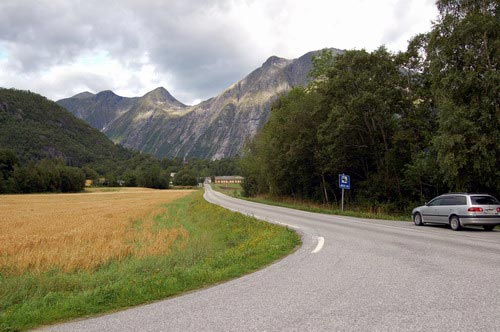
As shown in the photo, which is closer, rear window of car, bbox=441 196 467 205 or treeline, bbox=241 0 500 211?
rear window of car, bbox=441 196 467 205

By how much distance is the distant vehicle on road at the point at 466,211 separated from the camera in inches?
604

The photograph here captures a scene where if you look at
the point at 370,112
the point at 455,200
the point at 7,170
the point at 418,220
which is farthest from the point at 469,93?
the point at 7,170

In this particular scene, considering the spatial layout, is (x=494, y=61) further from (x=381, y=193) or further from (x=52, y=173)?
(x=52, y=173)

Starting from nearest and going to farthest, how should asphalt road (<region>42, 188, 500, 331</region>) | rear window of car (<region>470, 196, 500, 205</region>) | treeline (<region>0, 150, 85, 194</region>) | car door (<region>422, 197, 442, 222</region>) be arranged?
asphalt road (<region>42, 188, 500, 331</region>) → rear window of car (<region>470, 196, 500, 205</region>) → car door (<region>422, 197, 442, 222</region>) → treeline (<region>0, 150, 85, 194</region>)

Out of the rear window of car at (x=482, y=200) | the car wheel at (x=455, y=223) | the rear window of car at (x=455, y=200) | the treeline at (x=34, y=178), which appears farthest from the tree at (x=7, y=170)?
the rear window of car at (x=482, y=200)

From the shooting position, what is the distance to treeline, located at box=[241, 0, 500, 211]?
1978cm

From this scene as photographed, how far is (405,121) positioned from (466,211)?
15386mm

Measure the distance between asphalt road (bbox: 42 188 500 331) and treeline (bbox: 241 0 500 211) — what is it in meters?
13.2

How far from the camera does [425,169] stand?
953 inches

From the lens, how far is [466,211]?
15562 mm

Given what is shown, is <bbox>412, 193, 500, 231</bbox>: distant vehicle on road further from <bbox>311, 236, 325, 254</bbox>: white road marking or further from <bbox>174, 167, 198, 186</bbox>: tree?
<bbox>174, 167, 198, 186</bbox>: tree

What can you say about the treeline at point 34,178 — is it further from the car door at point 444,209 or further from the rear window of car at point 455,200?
the rear window of car at point 455,200

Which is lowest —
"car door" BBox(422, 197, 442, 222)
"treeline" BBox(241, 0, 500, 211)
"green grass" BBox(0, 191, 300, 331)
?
"green grass" BBox(0, 191, 300, 331)

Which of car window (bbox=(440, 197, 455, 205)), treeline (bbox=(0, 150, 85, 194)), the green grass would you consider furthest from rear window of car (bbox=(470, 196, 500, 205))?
treeline (bbox=(0, 150, 85, 194))
